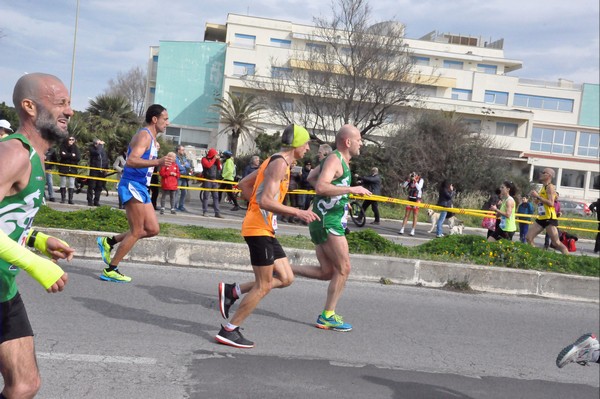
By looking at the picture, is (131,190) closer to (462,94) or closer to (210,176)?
(210,176)

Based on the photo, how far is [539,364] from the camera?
19.3ft

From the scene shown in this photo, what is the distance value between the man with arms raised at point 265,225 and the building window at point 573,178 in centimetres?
5803

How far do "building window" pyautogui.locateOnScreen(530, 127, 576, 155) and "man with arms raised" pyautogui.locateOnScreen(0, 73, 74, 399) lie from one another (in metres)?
59.8

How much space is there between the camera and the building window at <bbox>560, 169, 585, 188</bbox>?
58.1 meters

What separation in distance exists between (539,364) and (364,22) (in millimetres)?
23635

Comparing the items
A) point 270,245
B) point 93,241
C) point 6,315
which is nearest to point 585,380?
point 270,245

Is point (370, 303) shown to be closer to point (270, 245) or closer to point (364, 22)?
point (270, 245)

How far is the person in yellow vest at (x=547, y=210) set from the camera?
12344 millimetres

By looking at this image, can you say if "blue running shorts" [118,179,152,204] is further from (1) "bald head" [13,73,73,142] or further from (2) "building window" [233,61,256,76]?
(2) "building window" [233,61,256,76]

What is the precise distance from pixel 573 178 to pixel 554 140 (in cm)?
402

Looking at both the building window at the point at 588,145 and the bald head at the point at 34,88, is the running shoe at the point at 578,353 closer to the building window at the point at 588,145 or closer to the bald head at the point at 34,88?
the bald head at the point at 34,88

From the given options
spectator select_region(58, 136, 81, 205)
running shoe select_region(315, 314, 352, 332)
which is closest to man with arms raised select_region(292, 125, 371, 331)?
running shoe select_region(315, 314, 352, 332)

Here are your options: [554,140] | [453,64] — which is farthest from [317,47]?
[453,64]

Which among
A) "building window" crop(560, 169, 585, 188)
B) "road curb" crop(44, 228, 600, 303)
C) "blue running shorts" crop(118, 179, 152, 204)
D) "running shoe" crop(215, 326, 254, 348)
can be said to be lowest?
"running shoe" crop(215, 326, 254, 348)
